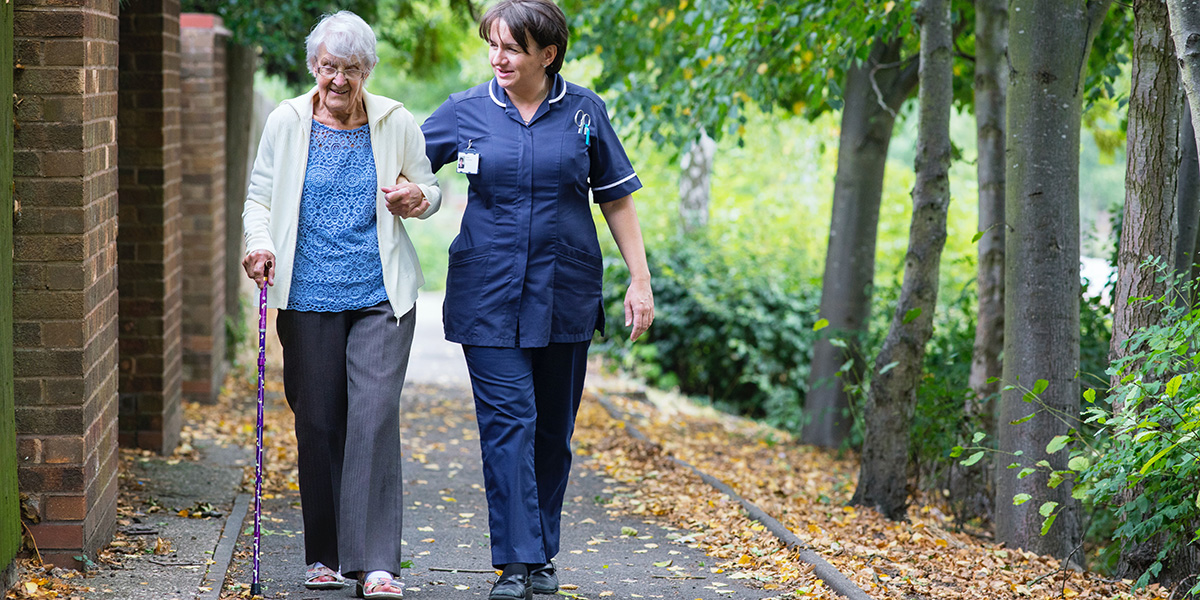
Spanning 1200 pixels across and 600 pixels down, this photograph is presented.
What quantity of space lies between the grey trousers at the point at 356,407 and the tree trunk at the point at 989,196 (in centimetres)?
358

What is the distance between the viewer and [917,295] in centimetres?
613

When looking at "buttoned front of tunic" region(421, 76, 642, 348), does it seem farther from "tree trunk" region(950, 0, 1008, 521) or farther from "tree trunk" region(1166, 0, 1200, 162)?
"tree trunk" region(950, 0, 1008, 521)

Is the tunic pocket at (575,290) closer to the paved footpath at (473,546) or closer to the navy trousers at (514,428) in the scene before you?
the navy trousers at (514,428)

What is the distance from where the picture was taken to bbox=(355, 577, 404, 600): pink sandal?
389 centimetres

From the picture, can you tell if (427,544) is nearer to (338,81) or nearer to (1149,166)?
(338,81)

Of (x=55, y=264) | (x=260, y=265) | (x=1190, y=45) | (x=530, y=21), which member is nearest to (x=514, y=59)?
→ (x=530, y=21)

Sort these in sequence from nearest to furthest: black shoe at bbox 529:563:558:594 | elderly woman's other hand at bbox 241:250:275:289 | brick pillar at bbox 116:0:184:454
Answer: elderly woman's other hand at bbox 241:250:275:289 < black shoe at bbox 529:563:558:594 < brick pillar at bbox 116:0:184:454

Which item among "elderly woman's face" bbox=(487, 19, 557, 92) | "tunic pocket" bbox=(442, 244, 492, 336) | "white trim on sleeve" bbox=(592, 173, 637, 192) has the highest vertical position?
"elderly woman's face" bbox=(487, 19, 557, 92)

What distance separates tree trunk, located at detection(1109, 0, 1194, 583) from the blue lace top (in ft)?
9.53

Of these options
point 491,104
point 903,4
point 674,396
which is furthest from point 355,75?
point 674,396

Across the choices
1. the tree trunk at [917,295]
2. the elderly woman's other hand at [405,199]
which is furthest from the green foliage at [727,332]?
the elderly woman's other hand at [405,199]

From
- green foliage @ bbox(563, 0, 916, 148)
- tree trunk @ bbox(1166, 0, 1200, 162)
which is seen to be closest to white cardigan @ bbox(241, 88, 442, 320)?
tree trunk @ bbox(1166, 0, 1200, 162)

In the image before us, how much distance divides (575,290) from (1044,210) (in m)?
2.31

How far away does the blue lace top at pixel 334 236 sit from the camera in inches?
154
